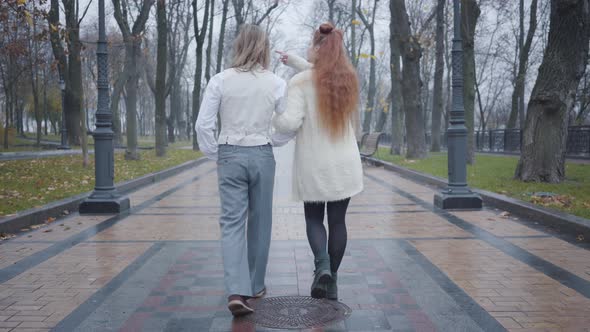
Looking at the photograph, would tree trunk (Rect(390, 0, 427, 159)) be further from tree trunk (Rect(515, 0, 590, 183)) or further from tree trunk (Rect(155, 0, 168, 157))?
tree trunk (Rect(155, 0, 168, 157))

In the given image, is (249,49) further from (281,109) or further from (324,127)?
(324,127)

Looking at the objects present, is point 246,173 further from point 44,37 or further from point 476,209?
point 44,37

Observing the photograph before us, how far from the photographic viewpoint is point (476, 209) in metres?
8.64

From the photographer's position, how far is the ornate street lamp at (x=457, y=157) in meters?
8.67

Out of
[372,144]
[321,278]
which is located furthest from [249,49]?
[372,144]

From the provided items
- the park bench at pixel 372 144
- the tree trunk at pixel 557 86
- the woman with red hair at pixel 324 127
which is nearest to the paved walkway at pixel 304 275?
the woman with red hair at pixel 324 127

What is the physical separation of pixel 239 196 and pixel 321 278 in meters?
0.84

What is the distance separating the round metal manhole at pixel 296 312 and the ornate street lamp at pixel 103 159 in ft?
16.4

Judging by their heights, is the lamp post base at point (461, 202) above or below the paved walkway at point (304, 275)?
above

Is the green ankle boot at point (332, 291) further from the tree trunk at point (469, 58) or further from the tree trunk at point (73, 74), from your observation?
the tree trunk at point (469, 58)

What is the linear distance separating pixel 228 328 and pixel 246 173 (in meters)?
1.02

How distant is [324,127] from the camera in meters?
4.02

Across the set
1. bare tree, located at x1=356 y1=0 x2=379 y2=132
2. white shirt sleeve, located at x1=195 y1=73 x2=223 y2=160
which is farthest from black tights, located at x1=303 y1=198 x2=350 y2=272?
bare tree, located at x1=356 y1=0 x2=379 y2=132

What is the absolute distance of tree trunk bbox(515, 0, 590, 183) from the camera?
10602 mm
